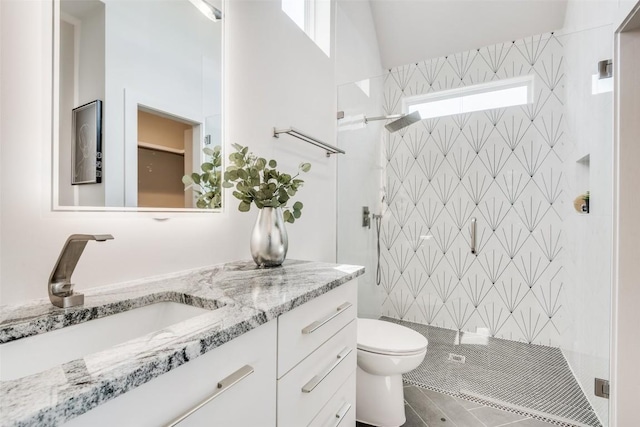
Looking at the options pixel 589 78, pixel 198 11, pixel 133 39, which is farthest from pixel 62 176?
pixel 589 78

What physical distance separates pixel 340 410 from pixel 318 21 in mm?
2357

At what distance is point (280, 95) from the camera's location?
5.67ft

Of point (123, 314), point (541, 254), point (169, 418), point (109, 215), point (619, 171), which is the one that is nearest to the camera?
point (169, 418)

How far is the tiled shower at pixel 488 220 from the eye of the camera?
201 centimetres

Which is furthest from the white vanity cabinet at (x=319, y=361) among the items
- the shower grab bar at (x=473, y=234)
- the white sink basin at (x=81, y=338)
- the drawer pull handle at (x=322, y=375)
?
the shower grab bar at (x=473, y=234)

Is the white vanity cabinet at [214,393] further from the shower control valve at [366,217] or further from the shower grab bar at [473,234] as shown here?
the shower grab bar at [473,234]

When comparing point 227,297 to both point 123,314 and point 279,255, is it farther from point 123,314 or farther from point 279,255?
point 279,255

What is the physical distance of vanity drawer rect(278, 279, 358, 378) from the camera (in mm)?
844

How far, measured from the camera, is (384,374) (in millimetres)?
1577

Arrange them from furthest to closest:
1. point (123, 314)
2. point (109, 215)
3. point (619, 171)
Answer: point (619, 171) < point (109, 215) < point (123, 314)

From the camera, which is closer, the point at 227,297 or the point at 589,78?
the point at 227,297

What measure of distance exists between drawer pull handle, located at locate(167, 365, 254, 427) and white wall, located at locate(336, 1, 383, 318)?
1688mm

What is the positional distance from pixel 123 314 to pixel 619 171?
1.94 m

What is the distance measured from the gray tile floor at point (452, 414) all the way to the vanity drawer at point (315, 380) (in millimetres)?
688
